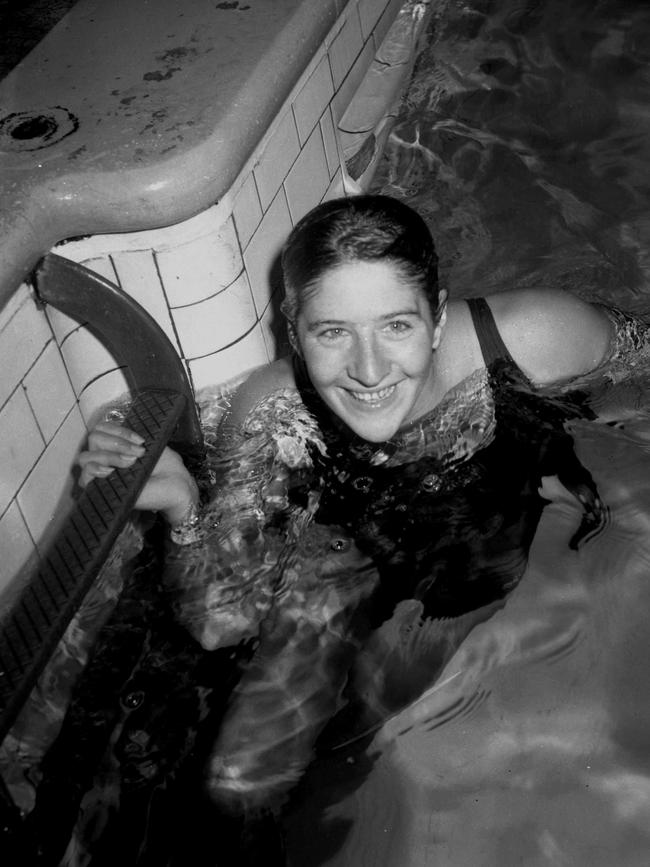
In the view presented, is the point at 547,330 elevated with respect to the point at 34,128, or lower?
lower

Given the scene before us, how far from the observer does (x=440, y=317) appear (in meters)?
2.12

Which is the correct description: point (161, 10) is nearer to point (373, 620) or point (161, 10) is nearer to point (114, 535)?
point (114, 535)

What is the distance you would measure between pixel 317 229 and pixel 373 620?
0.83 m

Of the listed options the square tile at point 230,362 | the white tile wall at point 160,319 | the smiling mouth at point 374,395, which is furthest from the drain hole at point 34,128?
the smiling mouth at point 374,395

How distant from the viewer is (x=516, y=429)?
2.30 m

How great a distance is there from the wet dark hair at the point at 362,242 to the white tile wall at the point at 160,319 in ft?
1.16

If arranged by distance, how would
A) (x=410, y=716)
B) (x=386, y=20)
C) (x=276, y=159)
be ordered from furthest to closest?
(x=386, y=20) → (x=276, y=159) → (x=410, y=716)

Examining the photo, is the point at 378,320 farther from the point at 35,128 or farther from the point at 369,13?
the point at 369,13

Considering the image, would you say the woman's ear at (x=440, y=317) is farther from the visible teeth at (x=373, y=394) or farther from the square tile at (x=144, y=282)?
the square tile at (x=144, y=282)

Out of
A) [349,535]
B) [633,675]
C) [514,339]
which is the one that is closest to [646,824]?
[633,675]

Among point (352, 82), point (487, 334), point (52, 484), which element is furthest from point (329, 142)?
point (52, 484)

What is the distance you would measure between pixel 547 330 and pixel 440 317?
0.92 feet

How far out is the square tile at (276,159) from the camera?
2.46 metres

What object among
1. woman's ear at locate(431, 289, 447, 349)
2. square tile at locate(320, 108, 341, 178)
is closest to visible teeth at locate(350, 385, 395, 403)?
woman's ear at locate(431, 289, 447, 349)
